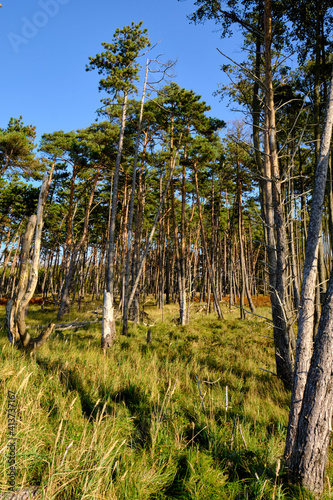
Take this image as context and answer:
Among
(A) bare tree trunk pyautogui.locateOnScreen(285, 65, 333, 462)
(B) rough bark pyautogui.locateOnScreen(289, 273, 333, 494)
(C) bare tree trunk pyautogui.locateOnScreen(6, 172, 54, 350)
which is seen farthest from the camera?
(C) bare tree trunk pyautogui.locateOnScreen(6, 172, 54, 350)

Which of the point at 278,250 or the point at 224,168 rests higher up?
the point at 224,168

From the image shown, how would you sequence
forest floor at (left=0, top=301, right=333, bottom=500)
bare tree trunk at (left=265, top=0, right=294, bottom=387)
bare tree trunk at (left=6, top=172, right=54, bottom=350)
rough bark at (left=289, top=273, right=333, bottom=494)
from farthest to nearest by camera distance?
bare tree trunk at (left=6, top=172, right=54, bottom=350) < bare tree trunk at (left=265, top=0, right=294, bottom=387) < rough bark at (left=289, top=273, right=333, bottom=494) < forest floor at (left=0, top=301, right=333, bottom=500)

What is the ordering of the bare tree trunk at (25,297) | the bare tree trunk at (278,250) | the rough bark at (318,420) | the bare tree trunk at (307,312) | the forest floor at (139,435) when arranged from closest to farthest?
the forest floor at (139,435)
the rough bark at (318,420)
the bare tree trunk at (307,312)
the bare tree trunk at (278,250)
the bare tree trunk at (25,297)

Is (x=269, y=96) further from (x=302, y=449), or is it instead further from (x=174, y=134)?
(x=174, y=134)

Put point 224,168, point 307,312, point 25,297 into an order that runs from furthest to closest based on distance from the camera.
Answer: point 224,168, point 25,297, point 307,312

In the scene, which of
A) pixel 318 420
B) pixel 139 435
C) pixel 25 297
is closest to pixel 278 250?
pixel 318 420

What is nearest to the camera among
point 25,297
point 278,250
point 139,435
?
point 139,435

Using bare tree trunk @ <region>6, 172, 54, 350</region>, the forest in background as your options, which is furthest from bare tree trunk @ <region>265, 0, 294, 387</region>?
bare tree trunk @ <region>6, 172, 54, 350</region>

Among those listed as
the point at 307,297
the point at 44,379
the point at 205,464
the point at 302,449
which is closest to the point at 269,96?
the point at 307,297

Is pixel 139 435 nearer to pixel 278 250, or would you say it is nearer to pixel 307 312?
pixel 307 312

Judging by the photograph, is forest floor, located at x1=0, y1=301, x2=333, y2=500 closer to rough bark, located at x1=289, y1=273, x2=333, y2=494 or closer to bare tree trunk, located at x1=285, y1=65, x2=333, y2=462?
rough bark, located at x1=289, y1=273, x2=333, y2=494

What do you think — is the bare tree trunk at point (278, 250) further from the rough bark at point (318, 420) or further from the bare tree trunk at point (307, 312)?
the rough bark at point (318, 420)

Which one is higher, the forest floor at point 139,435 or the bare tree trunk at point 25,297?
the bare tree trunk at point 25,297

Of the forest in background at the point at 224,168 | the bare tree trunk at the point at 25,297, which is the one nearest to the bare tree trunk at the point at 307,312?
the forest in background at the point at 224,168
